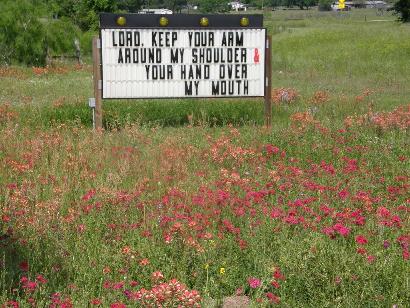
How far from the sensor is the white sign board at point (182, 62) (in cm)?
1414

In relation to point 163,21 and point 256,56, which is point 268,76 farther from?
point 163,21

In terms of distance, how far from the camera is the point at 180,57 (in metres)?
14.4

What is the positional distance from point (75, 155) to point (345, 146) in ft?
14.6

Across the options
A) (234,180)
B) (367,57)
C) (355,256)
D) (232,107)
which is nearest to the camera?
(355,256)

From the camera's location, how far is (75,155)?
9.73 metres

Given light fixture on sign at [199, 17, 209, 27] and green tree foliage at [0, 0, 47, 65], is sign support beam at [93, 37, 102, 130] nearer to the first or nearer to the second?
light fixture on sign at [199, 17, 209, 27]

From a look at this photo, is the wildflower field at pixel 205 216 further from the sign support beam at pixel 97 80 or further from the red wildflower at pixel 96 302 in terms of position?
the sign support beam at pixel 97 80

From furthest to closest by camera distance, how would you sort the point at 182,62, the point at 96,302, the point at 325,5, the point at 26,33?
1. the point at 325,5
2. the point at 26,33
3. the point at 182,62
4. the point at 96,302

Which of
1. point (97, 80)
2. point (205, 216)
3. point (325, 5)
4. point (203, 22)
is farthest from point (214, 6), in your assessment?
point (205, 216)

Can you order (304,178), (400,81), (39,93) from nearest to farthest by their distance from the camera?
(304,178) → (39,93) → (400,81)

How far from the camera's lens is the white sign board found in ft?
46.4

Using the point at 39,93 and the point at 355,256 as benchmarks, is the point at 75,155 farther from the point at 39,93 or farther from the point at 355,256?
the point at 39,93

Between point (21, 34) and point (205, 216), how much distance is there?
2902 cm

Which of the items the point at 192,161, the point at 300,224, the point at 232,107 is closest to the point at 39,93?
the point at 232,107
